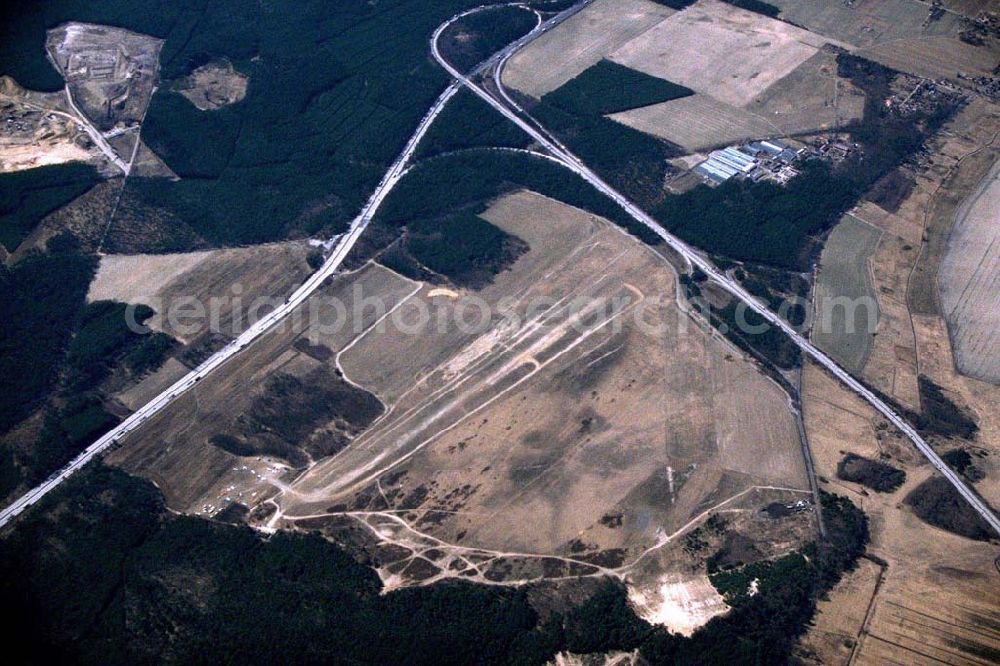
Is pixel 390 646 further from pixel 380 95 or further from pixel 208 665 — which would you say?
pixel 380 95

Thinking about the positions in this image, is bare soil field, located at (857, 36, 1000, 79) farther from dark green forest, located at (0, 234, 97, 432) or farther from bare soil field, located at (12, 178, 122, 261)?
dark green forest, located at (0, 234, 97, 432)

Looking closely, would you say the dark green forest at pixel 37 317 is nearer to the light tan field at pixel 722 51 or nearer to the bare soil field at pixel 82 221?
the bare soil field at pixel 82 221

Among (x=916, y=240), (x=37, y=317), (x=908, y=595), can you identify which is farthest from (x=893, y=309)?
(x=37, y=317)

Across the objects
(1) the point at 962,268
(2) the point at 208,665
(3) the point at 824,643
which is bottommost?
(2) the point at 208,665

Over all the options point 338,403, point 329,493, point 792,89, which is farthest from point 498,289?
point 792,89

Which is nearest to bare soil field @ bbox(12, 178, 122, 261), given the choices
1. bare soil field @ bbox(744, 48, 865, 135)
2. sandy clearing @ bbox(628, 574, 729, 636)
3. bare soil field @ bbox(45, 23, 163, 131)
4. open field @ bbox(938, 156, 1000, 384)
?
bare soil field @ bbox(45, 23, 163, 131)

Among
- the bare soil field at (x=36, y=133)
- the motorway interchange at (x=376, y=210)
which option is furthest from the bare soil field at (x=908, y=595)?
the bare soil field at (x=36, y=133)
